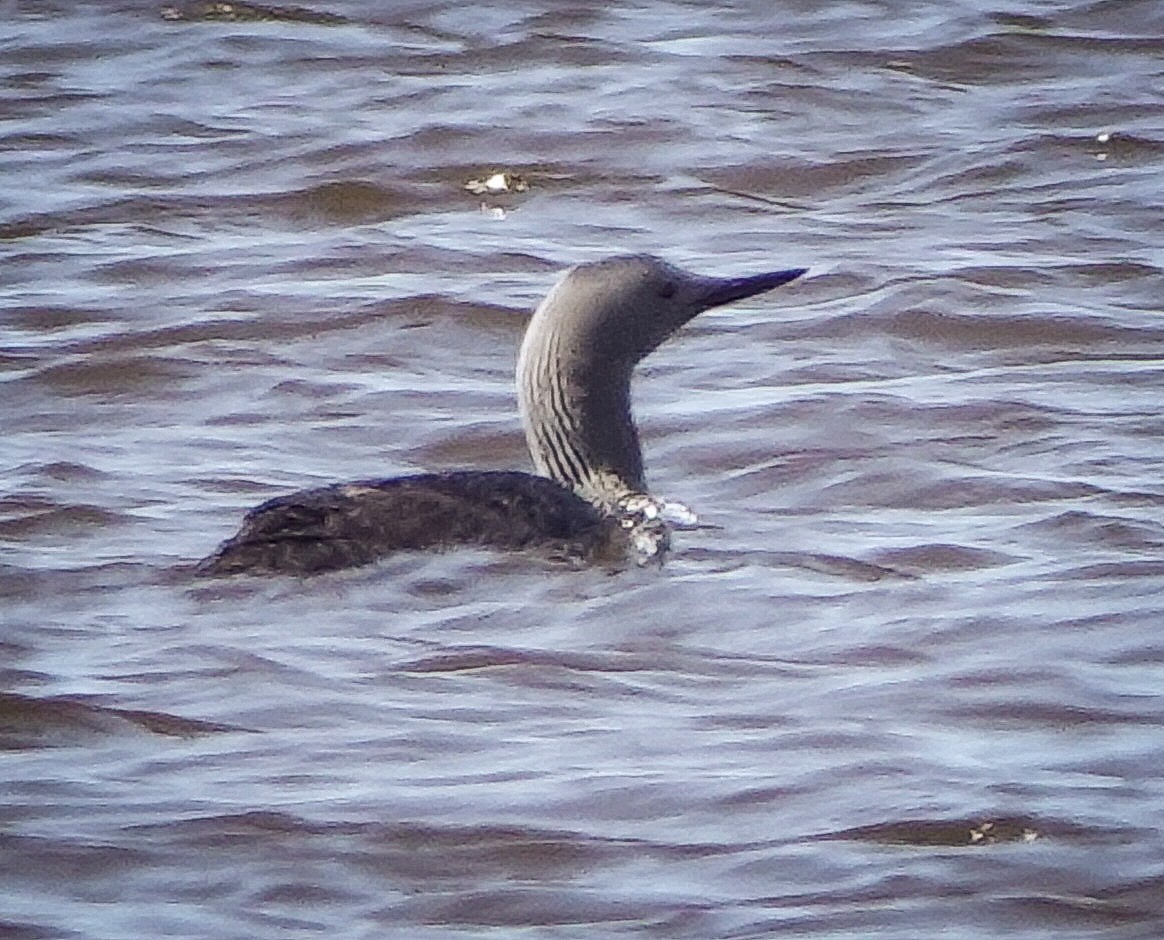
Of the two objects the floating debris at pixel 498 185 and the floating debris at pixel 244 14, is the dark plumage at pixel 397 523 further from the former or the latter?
the floating debris at pixel 244 14

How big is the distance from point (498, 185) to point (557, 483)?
4706mm

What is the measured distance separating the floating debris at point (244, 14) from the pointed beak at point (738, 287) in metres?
7.11

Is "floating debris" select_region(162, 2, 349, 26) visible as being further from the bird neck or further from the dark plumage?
the dark plumage

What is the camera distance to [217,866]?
6566mm

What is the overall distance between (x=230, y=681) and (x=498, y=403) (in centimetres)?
301

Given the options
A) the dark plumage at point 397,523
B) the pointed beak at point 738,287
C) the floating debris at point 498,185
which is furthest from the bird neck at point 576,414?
the floating debris at point 498,185

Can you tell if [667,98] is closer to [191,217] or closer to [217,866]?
[191,217]

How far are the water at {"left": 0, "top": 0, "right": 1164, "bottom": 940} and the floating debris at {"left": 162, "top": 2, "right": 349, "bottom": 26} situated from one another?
0.12 m

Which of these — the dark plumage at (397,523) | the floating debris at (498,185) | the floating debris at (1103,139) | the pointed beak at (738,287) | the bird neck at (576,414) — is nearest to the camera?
the dark plumage at (397,523)

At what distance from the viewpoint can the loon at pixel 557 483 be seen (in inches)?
328

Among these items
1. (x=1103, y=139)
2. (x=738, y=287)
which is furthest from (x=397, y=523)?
(x=1103, y=139)

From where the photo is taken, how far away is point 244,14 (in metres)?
16.2

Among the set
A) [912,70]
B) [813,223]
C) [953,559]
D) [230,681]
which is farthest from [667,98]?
[230,681]

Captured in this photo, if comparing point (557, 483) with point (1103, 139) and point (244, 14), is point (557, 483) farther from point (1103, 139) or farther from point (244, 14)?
point (244, 14)
